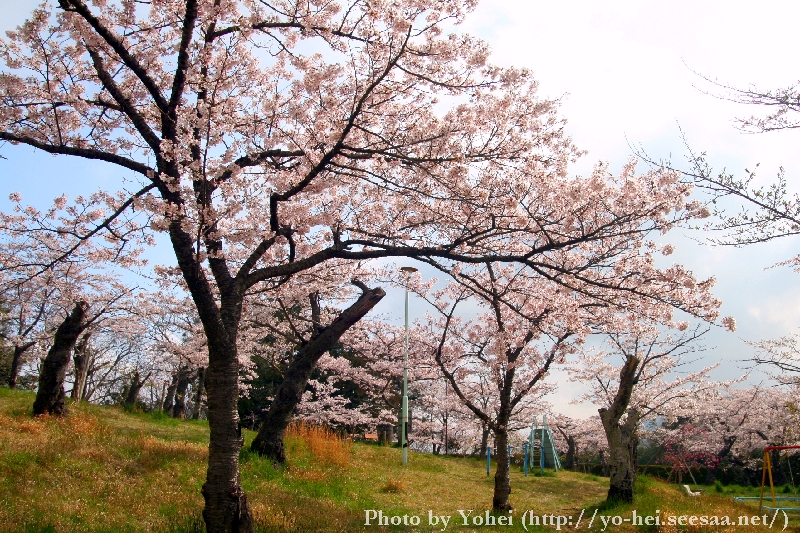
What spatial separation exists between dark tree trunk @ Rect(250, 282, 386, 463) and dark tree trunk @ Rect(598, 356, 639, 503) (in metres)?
6.50

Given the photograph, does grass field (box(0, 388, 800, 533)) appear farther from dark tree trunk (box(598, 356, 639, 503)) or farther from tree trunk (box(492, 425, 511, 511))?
dark tree trunk (box(598, 356, 639, 503))

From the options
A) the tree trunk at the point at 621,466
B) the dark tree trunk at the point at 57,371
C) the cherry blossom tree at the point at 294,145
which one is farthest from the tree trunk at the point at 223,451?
the tree trunk at the point at 621,466

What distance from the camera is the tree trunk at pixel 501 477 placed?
10.2 metres

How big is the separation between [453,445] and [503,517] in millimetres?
32071

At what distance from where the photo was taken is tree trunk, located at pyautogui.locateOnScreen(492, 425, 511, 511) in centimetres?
1017

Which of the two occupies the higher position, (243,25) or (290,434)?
(243,25)

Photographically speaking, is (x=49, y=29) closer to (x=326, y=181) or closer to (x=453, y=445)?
(x=326, y=181)

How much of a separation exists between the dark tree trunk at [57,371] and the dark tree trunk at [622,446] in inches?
465

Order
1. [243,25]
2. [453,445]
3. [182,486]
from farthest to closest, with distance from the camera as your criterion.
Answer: [453,445] < [182,486] < [243,25]

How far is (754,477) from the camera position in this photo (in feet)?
105

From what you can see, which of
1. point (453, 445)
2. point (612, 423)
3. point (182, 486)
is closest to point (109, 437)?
point (182, 486)

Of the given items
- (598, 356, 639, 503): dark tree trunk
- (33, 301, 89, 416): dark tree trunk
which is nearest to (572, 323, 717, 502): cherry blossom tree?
(598, 356, 639, 503): dark tree trunk

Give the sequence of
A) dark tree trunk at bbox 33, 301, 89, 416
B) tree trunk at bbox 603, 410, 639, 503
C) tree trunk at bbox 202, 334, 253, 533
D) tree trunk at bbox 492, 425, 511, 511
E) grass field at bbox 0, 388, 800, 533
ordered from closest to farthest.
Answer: tree trunk at bbox 202, 334, 253, 533, grass field at bbox 0, 388, 800, 533, tree trunk at bbox 492, 425, 511, 511, dark tree trunk at bbox 33, 301, 89, 416, tree trunk at bbox 603, 410, 639, 503

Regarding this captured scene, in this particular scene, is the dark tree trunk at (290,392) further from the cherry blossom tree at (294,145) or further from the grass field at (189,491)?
the cherry blossom tree at (294,145)
